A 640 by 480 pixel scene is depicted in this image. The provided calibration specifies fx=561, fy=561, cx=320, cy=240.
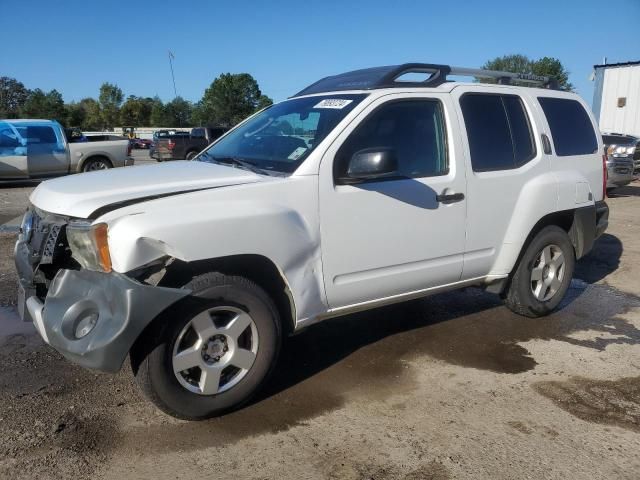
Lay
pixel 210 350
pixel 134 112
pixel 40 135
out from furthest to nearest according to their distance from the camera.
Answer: pixel 134 112 → pixel 40 135 → pixel 210 350

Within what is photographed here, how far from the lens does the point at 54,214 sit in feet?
10.2

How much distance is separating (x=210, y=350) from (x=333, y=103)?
185 centimetres

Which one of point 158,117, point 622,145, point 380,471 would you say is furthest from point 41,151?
point 158,117

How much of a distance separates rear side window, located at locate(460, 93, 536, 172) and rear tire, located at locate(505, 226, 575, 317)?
762 mm

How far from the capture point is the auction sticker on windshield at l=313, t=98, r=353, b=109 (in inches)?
148

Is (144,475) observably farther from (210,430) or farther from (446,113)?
(446,113)

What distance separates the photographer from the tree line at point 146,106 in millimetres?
90000

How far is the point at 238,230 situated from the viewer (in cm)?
302

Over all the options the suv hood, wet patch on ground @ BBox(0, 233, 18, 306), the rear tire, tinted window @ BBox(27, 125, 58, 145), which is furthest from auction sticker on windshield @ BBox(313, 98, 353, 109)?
tinted window @ BBox(27, 125, 58, 145)

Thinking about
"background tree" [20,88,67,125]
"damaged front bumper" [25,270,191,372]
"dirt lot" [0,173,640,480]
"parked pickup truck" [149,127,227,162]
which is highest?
"background tree" [20,88,67,125]

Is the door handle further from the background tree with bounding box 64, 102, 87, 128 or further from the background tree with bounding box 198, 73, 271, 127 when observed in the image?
the background tree with bounding box 198, 73, 271, 127

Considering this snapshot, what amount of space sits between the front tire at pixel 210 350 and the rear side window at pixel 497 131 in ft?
6.68

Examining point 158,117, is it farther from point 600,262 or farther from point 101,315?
point 101,315

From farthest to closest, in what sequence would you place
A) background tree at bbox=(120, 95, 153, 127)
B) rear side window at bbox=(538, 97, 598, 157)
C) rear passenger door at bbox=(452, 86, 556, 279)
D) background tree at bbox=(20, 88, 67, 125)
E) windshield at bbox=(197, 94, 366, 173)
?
background tree at bbox=(120, 95, 153, 127)
background tree at bbox=(20, 88, 67, 125)
rear side window at bbox=(538, 97, 598, 157)
rear passenger door at bbox=(452, 86, 556, 279)
windshield at bbox=(197, 94, 366, 173)
